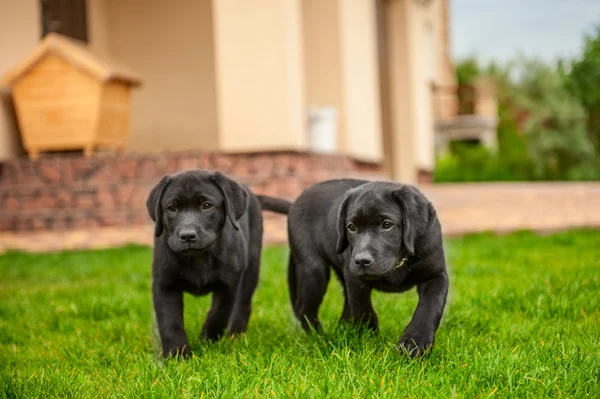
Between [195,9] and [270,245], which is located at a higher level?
[195,9]

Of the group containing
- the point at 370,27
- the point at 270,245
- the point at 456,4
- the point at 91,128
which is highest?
the point at 456,4

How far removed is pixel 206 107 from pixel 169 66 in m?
0.94

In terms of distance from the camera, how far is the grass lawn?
3.09 metres

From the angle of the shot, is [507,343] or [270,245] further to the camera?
[270,245]

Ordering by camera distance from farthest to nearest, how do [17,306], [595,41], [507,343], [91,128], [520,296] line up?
[91,128]
[595,41]
[17,306]
[520,296]
[507,343]

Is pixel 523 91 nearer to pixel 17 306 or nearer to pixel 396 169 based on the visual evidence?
pixel 396 169

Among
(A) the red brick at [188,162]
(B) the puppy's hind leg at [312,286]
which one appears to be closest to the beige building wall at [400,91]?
(A) the red brick at [188,162]

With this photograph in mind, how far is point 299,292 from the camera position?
4336 millimetres

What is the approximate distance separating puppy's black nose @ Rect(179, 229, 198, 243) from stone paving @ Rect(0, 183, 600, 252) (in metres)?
5.29

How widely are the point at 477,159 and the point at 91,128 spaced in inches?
588

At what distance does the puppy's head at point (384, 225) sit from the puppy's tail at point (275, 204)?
1306mm

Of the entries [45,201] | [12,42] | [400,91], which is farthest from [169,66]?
[400,91]

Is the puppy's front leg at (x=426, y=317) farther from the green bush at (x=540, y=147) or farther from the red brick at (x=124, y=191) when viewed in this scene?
the green bush at (x=540, y=147)

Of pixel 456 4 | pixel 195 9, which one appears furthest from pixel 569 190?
pixel 456 4
